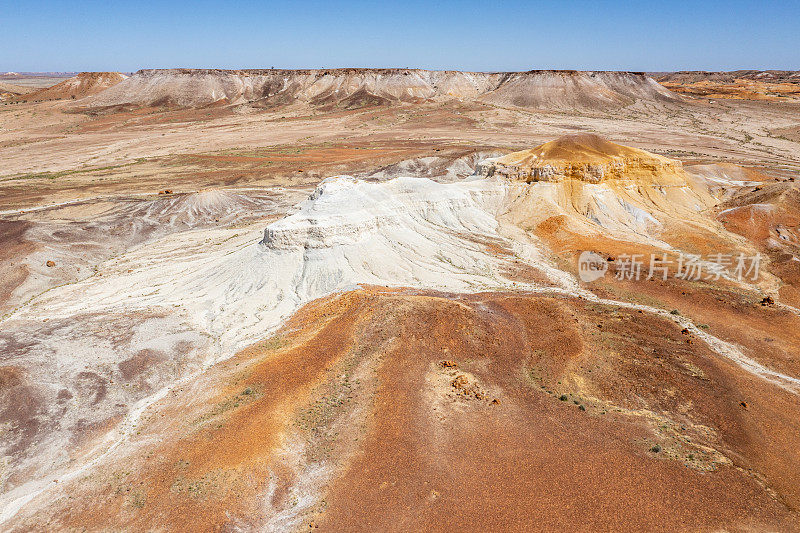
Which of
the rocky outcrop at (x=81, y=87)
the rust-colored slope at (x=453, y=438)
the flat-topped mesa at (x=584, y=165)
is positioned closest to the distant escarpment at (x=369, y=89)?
the rocky outcrop at (x=81, y=87)

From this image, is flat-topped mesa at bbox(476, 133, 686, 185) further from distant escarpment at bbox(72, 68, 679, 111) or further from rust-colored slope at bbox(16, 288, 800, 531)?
distant escarpment at bbox(72, 68, 679, 111)

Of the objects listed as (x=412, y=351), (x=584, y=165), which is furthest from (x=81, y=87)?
(x=412, y=351)

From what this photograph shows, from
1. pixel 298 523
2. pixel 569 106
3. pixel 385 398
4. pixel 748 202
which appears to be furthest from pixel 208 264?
pixel 569 106

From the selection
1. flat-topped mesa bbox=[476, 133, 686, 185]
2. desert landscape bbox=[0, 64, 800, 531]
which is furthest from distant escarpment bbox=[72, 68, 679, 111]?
flat-topped mesa bbox=[476, 133, 686, 185]

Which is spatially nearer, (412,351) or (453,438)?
(453,438)

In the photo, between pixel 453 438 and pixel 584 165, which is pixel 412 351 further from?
pixel 584 165

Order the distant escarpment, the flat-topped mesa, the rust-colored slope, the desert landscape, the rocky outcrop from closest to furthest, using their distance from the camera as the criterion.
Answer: the rust-colored slope < the desert landscape < the flat-topped mesa < the distant escarpment < the rocky outcrop

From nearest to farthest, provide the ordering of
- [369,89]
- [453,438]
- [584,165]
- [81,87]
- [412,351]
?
[453,438] < [412,351] < [584,165] < [369,89] < [81,87]
